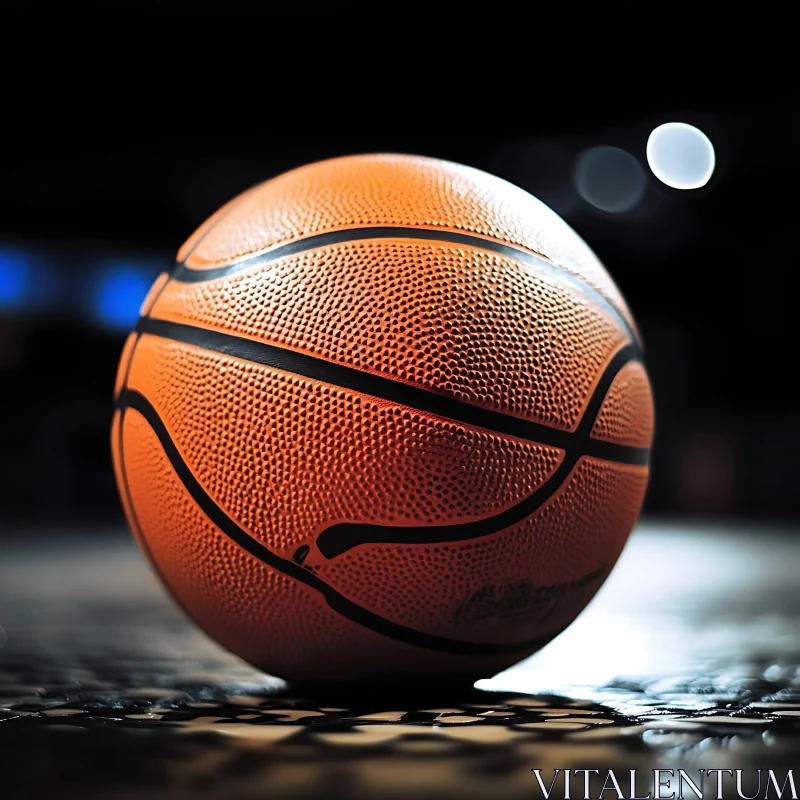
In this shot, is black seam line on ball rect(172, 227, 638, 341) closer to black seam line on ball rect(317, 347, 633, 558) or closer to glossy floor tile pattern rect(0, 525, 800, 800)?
black seam line on ball rect(317, 347, 633, 558)

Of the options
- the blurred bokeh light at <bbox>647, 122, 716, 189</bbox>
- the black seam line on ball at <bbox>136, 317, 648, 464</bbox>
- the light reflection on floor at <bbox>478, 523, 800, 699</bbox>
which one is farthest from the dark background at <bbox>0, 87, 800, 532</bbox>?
the black seam line on ball at <bbox>136, 317, 648, 464</bbox>

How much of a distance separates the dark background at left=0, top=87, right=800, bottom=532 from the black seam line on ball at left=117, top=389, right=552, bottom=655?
5.18 m

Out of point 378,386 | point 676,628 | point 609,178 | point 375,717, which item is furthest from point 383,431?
point 609,178

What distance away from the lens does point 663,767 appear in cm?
118

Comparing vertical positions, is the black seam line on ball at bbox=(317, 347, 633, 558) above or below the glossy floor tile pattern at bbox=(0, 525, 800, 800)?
above

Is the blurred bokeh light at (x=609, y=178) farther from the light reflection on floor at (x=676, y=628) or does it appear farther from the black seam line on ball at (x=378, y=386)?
the black seam line on ball at (x=378, y=386)

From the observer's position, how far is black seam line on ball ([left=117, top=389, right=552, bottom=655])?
1470 millimetres

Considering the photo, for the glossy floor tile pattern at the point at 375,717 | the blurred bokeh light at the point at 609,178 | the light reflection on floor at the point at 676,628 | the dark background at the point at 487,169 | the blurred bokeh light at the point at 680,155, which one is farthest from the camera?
the blurred bokeh light at the point at 609,178

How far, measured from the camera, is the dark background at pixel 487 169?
6.97 metres

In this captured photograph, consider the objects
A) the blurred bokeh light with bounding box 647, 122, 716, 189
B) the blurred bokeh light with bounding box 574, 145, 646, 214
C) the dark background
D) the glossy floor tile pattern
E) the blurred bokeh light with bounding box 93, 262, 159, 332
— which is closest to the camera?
the glossy floor tile pattern

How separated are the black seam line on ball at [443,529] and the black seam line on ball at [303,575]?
0.20 ft

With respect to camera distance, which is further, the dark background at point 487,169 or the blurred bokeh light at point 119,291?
the blurred bokeh light at point 119,291

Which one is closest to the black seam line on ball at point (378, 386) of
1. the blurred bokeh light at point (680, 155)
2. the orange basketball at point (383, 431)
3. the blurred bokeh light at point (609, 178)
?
the orange basketball at point (383, 431)

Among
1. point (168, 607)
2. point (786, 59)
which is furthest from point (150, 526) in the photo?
point (786, 59)
